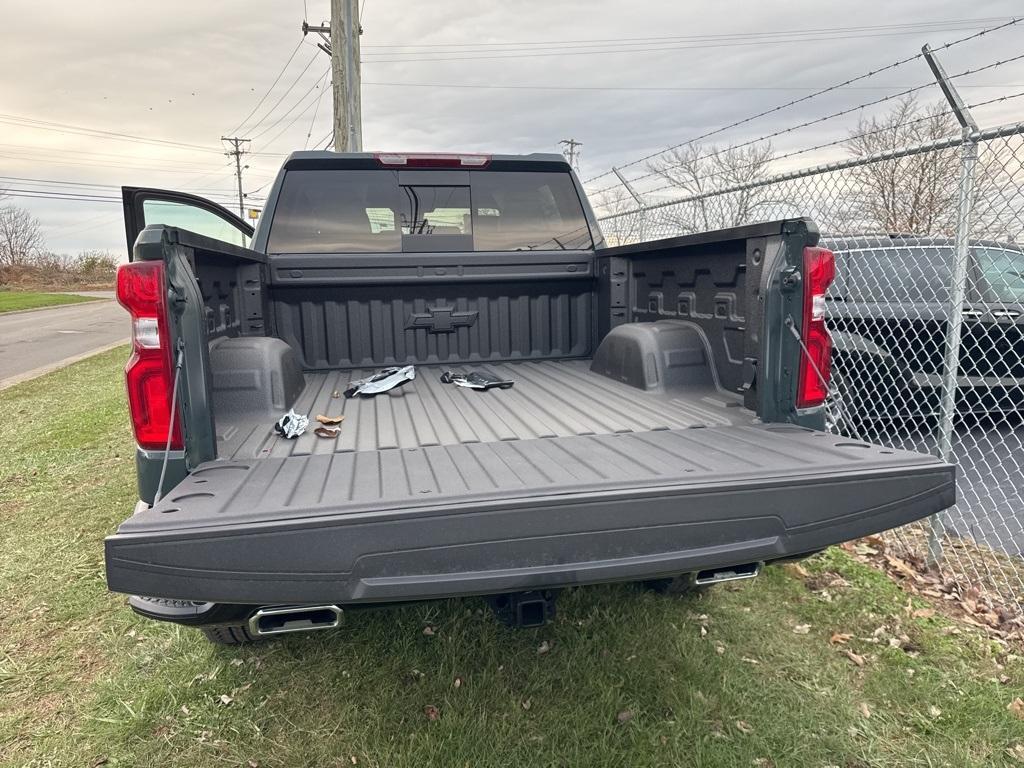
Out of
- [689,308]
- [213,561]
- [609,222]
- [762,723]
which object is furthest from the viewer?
[609,222]

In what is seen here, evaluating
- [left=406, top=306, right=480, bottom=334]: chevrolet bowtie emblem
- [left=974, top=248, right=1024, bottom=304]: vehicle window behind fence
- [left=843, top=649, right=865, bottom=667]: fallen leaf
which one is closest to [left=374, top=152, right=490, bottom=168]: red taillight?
[left=406, top=306, right=480, bottom=334]: chevrolet bowtie emblem

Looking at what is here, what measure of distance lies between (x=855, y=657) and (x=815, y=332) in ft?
5.05

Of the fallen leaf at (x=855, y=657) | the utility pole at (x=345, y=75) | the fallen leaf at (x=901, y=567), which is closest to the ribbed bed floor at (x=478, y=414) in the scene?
the fallen leaf at (x=855, y=657)

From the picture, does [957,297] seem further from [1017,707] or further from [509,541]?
[509,541]

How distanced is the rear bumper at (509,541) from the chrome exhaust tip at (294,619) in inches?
4.4

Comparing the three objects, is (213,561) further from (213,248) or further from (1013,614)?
(1013,614)

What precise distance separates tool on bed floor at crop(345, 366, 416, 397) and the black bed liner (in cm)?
114

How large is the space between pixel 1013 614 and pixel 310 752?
11.0 feet

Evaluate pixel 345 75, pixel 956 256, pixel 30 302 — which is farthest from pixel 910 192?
pixel 30 302

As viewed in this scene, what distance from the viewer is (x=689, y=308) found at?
3.24m

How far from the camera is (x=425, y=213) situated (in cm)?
404

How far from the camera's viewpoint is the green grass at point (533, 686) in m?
2.34

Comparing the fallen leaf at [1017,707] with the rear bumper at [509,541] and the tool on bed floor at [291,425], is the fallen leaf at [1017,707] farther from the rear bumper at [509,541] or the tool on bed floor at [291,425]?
the tool on bed floor at [291,425]

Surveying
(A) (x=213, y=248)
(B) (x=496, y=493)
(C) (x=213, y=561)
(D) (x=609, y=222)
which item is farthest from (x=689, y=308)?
(D) (x=609, y=222)
